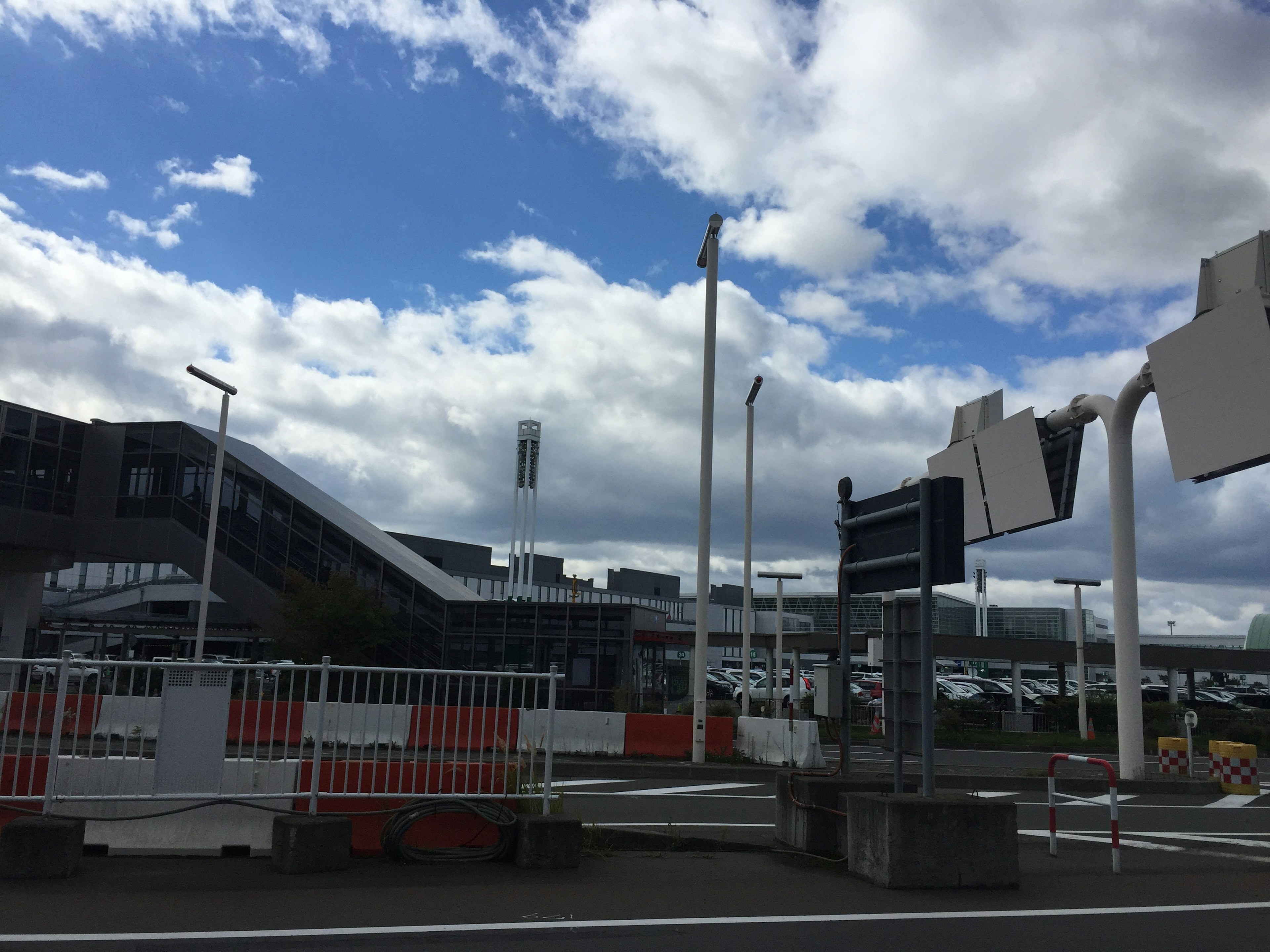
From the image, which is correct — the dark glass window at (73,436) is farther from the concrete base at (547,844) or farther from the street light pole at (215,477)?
the concrete base at (547,844)

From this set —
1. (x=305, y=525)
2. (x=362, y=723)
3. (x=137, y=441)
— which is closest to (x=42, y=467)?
(x=137, y=441)

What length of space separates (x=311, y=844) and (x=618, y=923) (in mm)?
2921

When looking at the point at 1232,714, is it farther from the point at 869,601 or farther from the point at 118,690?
the point at 869,601

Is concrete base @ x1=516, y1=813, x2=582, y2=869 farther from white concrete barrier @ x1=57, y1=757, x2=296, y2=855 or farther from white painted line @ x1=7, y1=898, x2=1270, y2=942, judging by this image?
white concrete barrier @ x1=57, y1=757, x2=296, y2=855

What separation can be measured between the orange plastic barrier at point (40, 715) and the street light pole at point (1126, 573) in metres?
17.1

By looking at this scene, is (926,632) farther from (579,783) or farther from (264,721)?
(264,721)

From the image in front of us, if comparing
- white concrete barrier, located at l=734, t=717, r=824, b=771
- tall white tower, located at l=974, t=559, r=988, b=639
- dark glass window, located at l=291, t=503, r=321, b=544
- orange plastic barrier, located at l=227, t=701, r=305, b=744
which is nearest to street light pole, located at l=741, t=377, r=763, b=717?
white concrete barrier, located at l=734, t=717, r=824, b=771

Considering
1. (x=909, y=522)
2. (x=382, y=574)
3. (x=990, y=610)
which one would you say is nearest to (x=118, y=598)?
(x=382, y=574)

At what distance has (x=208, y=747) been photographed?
8.61 meters

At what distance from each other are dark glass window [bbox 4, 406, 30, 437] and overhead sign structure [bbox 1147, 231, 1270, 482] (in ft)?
121

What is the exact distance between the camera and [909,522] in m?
9.85

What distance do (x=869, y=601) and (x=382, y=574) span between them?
79.1 metres

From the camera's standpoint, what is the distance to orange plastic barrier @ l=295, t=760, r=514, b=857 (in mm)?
9031

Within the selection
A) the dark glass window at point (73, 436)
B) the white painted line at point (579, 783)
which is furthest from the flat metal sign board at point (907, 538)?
the dark glass window at point (73, 436)
